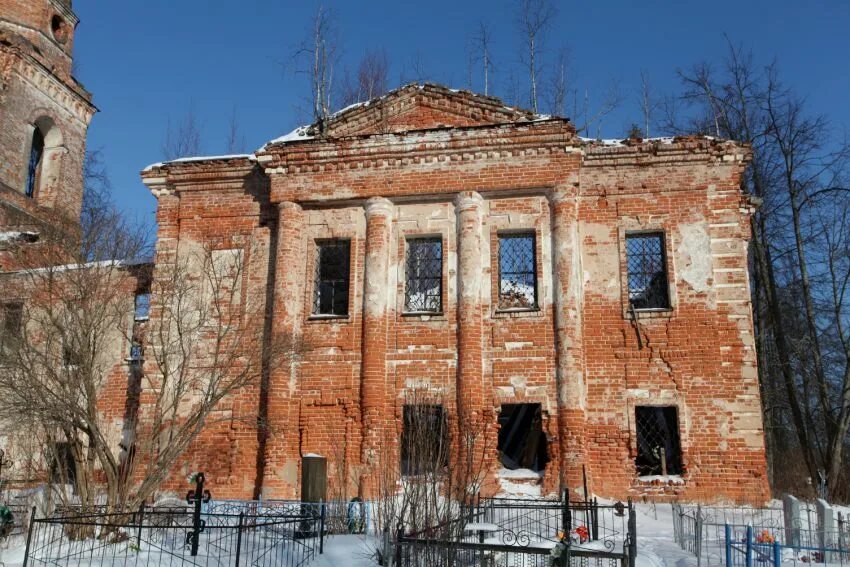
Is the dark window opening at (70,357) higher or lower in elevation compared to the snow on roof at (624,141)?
lower

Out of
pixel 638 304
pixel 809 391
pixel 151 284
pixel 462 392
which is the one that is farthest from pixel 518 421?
pixel 809 391

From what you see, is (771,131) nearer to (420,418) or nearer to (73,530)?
(420,418)

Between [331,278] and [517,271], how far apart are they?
409cm

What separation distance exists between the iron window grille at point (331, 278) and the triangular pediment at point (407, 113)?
98.9 inches

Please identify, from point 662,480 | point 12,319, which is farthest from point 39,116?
point 662,480

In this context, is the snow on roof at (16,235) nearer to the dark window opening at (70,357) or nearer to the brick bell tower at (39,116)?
the brick bell tower at (39,116)

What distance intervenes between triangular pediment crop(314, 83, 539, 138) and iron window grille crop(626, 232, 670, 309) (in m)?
4.54

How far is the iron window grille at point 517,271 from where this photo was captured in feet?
52.7

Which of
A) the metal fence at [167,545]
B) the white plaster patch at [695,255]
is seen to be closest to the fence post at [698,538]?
the metal fence at [167,545]

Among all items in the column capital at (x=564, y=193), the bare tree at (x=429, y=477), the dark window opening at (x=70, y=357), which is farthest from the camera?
the column capital at (x=564, y=193)

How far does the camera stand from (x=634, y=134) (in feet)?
53.9

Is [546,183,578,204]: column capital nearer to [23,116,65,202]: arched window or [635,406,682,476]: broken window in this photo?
[635,406,682,476]: broken window

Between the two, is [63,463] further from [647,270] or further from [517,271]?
[647,270]

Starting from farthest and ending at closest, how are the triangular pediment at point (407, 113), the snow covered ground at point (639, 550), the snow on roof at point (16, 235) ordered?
1. the snow on roof at point (16, 235)
2. the triangular pediment at point (407, 113)
3. the snow covered ground at point (639, 550)
